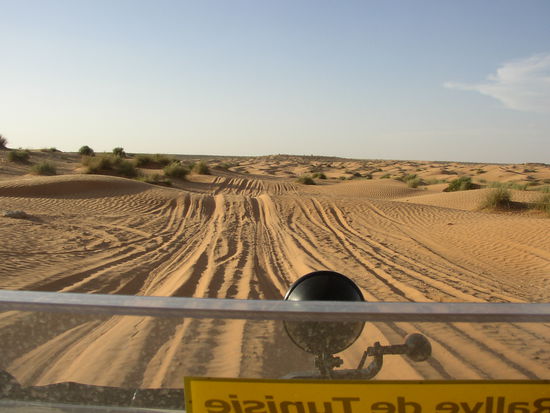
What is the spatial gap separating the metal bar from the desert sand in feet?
0.28

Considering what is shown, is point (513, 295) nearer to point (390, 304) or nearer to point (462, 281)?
point (462, 281)

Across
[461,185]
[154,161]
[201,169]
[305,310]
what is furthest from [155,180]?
[305,310]

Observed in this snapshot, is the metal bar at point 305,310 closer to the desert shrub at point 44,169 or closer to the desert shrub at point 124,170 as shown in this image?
the desert shrub at point 44,169

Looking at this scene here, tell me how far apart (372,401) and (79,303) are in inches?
38.9

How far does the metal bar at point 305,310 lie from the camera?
148cm

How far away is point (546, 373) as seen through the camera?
1.58m

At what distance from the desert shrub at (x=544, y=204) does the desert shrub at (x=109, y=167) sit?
24.3 meters

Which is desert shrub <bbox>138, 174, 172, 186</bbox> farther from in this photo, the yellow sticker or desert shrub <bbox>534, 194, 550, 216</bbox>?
the yellow sticker

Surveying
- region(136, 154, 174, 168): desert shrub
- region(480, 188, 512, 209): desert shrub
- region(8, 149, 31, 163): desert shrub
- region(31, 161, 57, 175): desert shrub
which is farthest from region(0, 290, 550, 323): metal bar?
region(136, 154, 174, 168): desert shrub

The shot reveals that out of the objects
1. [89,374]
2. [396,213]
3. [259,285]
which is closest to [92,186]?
[396,213]

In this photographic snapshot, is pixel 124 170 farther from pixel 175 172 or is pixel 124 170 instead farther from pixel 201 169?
pixel 201 169

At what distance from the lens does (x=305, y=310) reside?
1479 mm

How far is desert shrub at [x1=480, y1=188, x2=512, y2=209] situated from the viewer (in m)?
21.2

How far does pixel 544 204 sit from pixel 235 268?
1677 centimetres
